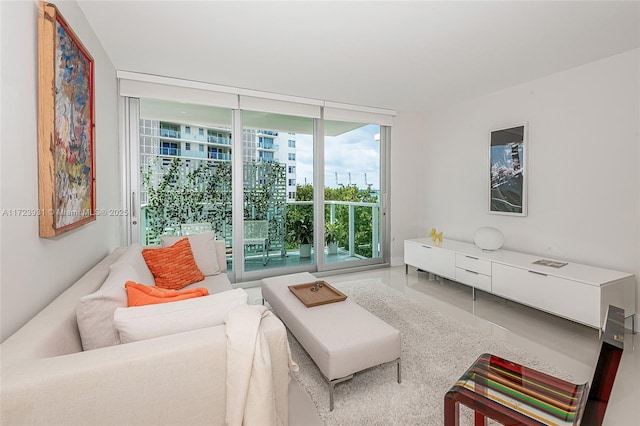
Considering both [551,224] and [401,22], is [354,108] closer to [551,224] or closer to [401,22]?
[401,22]

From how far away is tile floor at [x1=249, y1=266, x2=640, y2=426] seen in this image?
1842 millimetres

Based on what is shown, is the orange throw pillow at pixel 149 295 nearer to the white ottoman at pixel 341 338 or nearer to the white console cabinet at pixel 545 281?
the white ottoman at pixel 341 338

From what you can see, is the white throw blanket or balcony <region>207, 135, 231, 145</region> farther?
balcony <region>207, 135, 231, 145</region>

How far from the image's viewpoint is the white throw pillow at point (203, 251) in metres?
3.09

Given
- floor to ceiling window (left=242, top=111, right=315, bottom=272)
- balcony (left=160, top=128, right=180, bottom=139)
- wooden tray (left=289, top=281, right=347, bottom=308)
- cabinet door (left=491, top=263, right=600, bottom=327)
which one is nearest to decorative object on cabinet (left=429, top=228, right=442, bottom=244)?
cabinet door (left=491, top=263, right=600, bottom=327)

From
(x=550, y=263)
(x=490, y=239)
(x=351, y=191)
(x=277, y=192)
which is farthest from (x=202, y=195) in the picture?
(x=550, y=263)

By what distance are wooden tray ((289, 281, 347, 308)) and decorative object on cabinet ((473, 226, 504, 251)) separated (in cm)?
220

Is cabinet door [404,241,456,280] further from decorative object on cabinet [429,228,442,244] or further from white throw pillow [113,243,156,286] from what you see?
white throw pillow [113,243,156,286]

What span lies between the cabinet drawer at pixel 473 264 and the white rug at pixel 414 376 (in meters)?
0.83

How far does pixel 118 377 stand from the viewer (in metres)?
1.06

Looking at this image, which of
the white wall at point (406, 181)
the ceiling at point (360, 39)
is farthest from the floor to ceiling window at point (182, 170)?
the white wall at point (406, 181)

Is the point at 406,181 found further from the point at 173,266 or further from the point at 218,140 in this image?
the point at 173,266

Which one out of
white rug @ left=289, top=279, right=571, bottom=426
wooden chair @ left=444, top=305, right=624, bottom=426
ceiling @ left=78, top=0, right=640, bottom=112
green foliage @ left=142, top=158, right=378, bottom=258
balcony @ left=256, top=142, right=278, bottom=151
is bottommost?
white rug @ left=289, top=279, right=571, bottom=426

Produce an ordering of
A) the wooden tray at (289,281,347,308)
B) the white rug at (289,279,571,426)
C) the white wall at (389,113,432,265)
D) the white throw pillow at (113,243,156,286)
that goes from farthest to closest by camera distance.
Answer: the white wall at (389,113,432,265)
the wooden tray at (289,281,347,308)
the white throw pillow at (113,243,156,286)
the white rug at (289,279,571,426)
